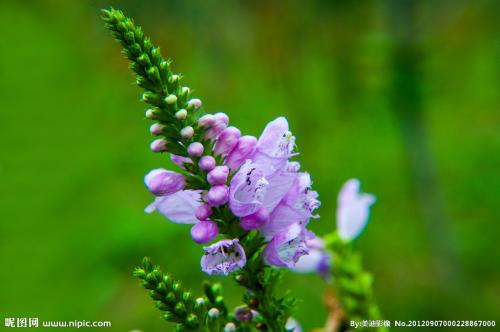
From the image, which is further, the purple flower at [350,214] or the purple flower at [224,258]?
the purple flower at [350,214]

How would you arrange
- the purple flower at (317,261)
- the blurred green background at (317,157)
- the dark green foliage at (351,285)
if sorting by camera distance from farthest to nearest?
1. the blurred green background at (317,157)
2. the purple flower at (317,261)
3. the dark green foliage at (351,285)

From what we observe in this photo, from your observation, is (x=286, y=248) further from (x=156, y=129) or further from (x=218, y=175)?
(x=156, y=129)

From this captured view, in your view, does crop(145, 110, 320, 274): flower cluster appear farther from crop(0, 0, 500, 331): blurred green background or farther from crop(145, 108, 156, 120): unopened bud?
crop(0, 0, 500, 331): blurred green background

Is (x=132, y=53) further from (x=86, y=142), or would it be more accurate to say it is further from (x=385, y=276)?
(x=86, y=142)

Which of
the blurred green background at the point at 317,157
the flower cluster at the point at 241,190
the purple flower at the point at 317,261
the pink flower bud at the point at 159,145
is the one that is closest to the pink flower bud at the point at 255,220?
the flower cluster at the point at 241,190

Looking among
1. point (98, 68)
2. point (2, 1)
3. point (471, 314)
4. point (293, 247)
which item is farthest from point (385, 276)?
point (2, 1)

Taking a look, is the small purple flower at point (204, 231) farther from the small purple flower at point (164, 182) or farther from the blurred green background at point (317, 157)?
the blurred green background at point (317, 157)

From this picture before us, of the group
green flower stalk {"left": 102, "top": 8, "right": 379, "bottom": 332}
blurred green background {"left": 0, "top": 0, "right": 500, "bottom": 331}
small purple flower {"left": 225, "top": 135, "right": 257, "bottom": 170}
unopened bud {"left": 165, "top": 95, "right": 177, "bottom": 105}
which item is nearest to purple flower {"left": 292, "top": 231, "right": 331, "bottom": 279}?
green flower stalk {"left": 102, "top": 8, "right": 379, "bottom": 332}
